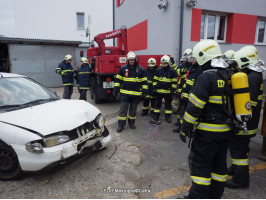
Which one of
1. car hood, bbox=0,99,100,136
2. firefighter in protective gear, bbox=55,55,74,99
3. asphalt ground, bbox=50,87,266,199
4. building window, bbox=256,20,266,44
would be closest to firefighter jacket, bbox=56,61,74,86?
firefighter in protective gear, bbox=55,55,74,99

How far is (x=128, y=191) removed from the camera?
2732 mm

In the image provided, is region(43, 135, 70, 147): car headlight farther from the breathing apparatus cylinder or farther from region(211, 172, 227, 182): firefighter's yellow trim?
the breathing apparatus cylinder

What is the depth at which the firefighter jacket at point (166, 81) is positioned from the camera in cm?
559

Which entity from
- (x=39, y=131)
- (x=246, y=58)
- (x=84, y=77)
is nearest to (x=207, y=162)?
(x=246, y=58)

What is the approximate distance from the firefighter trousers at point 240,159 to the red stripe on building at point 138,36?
26.4 feet

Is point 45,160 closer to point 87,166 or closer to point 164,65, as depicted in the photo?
point 87,166

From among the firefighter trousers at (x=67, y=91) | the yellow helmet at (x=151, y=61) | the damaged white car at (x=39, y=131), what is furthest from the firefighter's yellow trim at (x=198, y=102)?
the firefighter trousers at (x=67, y=91)

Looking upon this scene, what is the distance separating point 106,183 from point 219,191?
59.7 inches

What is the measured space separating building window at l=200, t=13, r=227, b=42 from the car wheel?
8.18 m

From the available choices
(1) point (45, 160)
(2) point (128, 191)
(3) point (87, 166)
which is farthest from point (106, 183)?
(1) point (45, 160)

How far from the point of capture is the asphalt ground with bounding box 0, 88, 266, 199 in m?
2.68

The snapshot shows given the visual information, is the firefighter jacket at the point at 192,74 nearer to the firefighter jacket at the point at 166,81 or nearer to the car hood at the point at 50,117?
the firefighter jacket at the point at 166,81

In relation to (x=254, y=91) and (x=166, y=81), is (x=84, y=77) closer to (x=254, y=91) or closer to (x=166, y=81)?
(x=166, y=81)

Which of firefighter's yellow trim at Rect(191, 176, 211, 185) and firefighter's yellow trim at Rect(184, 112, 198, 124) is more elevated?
firefighter's yellow trim at Rect(184, 112, 198, 124)
